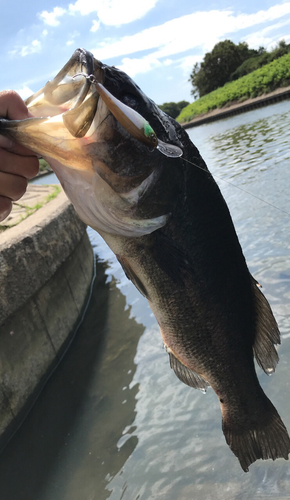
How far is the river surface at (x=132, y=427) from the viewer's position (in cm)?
291

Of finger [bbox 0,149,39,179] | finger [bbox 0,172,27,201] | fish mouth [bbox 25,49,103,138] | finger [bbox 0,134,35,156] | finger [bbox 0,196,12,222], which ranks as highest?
fish mouth [bbox 25,49,103,138]

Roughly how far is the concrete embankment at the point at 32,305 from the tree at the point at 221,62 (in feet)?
217

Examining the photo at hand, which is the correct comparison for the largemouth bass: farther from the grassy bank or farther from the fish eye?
the grassy bank

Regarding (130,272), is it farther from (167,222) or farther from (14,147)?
(14,147)

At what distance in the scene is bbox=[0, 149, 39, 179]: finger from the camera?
1476 millimetres

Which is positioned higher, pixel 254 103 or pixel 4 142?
pixel 4 142

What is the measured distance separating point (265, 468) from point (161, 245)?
6.90 feet

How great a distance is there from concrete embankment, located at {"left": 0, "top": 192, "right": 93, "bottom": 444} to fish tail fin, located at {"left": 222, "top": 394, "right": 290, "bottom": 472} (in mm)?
2337

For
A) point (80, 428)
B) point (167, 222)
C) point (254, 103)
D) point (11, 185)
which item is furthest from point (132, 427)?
point (254, 103)

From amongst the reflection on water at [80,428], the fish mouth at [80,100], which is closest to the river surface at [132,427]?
the reflection on water at [80,428]

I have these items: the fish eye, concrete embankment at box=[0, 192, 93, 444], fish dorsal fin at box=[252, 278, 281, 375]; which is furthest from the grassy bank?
the fish eye

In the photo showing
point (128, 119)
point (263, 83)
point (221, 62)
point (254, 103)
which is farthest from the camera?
point (221, 62)

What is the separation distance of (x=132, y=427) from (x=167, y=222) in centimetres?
254

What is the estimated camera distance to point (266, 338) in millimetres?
2012
